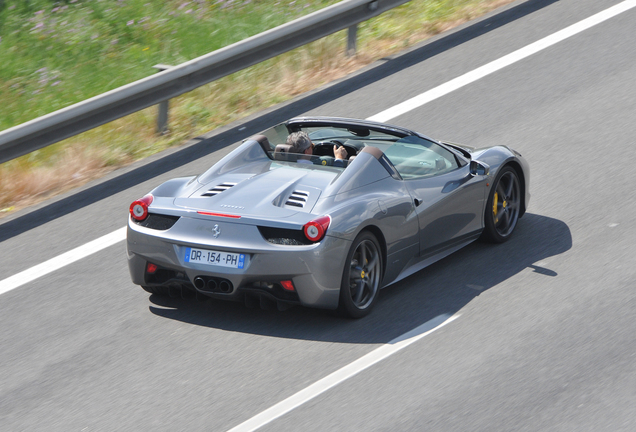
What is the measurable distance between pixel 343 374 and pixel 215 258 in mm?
1216

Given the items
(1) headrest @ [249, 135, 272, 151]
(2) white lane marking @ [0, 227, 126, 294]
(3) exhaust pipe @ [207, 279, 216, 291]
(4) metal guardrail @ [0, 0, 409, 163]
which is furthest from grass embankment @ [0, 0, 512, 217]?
(3) exhaust pipe @ [207, 279, 216, 291]

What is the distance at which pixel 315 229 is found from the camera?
20.0 ft

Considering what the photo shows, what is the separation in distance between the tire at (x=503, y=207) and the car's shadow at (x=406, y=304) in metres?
0.12

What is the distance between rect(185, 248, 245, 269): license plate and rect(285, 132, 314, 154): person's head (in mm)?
1358

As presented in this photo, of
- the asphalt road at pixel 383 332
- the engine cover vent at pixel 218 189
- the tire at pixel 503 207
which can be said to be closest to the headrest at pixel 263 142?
the engine cover vent at pixel 218 189

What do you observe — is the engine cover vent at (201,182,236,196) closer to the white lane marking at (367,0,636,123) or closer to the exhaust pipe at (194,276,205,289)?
the exhaust pipe at (194,276,205,289)

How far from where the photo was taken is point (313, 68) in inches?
482

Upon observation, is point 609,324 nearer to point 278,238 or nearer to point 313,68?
point 278,238

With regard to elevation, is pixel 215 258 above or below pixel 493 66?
above

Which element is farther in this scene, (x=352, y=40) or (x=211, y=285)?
(x=352, y=40)

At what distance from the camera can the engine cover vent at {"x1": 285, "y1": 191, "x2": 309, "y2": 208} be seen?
6.38m

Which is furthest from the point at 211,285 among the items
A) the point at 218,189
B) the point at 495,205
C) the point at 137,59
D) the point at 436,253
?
the point at 137,59

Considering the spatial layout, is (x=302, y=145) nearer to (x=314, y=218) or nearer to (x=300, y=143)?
(x=300, y=143)

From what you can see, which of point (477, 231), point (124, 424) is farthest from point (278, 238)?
point (477, 231)
